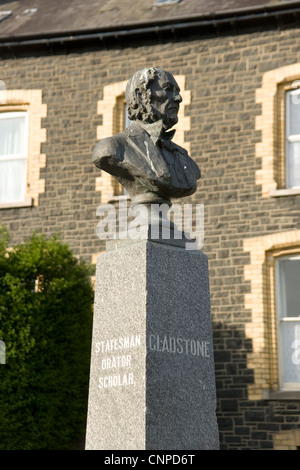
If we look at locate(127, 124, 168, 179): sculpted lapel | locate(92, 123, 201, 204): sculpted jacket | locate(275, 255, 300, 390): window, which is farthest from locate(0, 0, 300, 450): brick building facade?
locate(127, 124, 168, 179): sculpted lapel

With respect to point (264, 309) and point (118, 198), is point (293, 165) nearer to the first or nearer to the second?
point (264, 309)

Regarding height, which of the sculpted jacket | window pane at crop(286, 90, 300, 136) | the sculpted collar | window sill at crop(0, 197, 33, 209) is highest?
window pane at crop(286, 90, 300, 136)

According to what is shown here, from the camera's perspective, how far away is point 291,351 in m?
15.3

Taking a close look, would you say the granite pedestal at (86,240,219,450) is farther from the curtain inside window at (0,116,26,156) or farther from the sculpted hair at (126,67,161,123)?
the curtain inside window at (0,116,26,156)

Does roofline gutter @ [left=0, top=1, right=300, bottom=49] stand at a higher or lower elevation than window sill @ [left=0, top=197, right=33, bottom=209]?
higher

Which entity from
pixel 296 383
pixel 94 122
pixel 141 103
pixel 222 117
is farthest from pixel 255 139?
pixel 141 103

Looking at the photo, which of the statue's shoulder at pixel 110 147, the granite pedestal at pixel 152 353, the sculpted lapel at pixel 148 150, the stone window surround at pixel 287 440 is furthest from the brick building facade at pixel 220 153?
the statue's shoulder at pixel 110 147

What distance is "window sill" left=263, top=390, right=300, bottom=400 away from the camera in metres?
14.7

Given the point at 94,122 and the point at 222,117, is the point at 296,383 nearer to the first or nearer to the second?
the point at 222,117

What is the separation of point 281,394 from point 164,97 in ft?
24.2

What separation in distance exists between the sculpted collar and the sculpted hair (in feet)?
0.16

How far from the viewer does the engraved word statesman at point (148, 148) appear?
8748 mm

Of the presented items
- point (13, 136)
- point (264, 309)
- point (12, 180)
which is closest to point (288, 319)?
point (264, 309)

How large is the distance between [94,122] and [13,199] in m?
2.19
